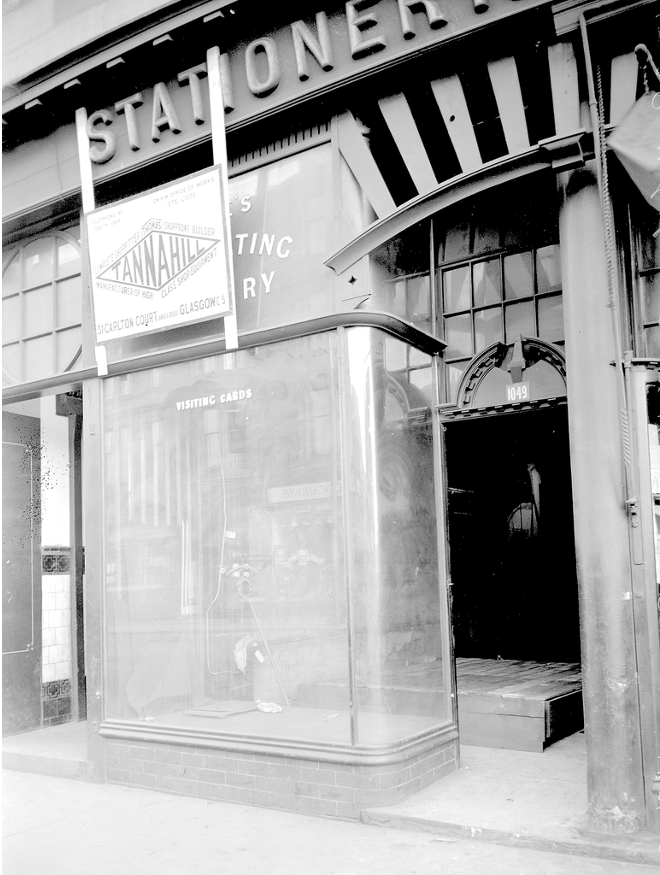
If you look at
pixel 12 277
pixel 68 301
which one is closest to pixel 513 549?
pixel 68 301

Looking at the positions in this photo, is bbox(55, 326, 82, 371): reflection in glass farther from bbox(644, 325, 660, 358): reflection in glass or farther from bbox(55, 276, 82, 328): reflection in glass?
bbox(644, 325, 660, 358): reflection in glass

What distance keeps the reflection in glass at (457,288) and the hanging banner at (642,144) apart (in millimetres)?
1694

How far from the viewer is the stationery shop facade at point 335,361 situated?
18.2 ft

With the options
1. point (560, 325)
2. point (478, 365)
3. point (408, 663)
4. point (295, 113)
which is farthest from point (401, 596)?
point (295, 113)

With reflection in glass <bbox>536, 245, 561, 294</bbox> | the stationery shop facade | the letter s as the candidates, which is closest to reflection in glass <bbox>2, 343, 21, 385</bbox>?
the stationery shop facade

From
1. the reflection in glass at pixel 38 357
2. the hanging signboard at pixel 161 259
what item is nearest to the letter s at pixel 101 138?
the hanging signboard at pixel 161 259

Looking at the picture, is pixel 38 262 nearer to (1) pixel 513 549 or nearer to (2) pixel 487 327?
(2) pixel 487 327

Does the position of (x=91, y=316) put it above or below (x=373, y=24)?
below

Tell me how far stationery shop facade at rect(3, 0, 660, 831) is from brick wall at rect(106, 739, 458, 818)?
0.03m

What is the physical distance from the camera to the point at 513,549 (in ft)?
37.2

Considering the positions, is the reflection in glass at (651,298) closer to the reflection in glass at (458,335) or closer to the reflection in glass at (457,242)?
the reflection in glass at (458,335)

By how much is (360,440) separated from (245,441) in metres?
1.32

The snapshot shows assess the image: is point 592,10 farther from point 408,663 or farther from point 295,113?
point 408,663

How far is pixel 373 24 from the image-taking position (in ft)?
22.0
